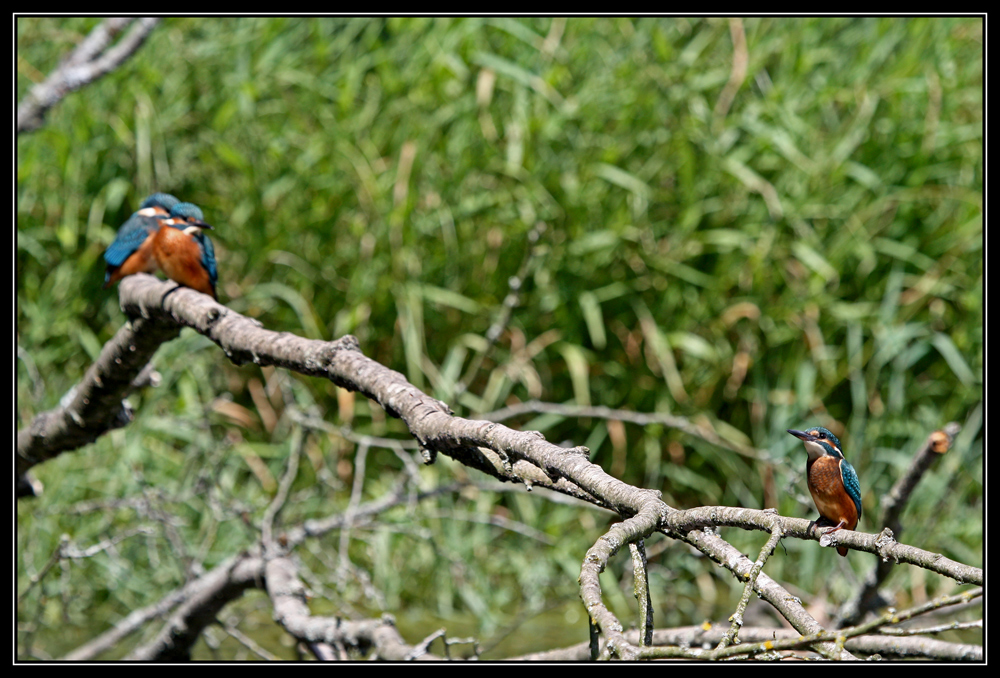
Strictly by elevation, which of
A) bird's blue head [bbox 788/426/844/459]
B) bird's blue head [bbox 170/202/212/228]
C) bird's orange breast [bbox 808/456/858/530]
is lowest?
bird's orange breast [bbox 808/456/858/530]

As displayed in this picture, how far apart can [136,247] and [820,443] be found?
1797 millimetres

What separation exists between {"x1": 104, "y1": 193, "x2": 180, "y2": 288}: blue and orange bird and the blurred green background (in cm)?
165

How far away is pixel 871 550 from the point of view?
0.90 metres

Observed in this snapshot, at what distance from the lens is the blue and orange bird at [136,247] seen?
7.68 ft

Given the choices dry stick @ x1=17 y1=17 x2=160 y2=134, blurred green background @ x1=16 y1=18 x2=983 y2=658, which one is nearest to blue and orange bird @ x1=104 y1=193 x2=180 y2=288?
dry stick @ x1=17 y1=17 x2=160 y2=134

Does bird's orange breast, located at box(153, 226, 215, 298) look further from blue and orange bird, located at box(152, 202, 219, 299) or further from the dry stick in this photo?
the dry stick

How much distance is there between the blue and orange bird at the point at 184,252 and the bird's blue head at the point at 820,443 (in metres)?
1.45

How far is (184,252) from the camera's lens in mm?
2268

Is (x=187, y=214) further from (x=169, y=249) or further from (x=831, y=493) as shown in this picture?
(x=831, y=493)

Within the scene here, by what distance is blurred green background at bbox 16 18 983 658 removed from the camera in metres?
4.29

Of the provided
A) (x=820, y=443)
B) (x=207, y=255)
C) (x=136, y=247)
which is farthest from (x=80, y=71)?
(x=820, y=443)

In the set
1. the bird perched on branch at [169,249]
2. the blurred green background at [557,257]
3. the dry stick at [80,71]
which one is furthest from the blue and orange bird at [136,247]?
the blurred green background at [557,257]

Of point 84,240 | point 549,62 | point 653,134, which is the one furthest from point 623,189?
point 84,240

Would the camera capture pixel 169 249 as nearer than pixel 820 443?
No
